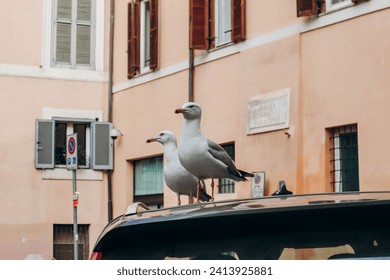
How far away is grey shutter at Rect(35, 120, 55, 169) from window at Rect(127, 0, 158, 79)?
2.09m

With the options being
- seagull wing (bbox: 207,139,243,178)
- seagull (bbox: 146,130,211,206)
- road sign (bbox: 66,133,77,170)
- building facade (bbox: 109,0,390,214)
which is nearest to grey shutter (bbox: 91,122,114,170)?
building facade (bbox: 109,0,390,214)

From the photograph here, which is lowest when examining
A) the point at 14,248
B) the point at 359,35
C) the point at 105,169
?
the point at 14,248

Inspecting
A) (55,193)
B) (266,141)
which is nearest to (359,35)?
(266,141)

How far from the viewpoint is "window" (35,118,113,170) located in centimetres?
→ 2316

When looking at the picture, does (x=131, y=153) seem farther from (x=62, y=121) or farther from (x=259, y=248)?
(x=259, y=248)

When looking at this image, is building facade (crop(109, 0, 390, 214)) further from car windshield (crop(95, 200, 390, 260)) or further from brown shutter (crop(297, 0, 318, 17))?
car windshield (crop(95, 200, 390, 260))

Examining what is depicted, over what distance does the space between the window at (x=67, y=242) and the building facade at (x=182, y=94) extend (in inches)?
1.8

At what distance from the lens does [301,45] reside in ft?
56.8

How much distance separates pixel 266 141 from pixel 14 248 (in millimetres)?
7222

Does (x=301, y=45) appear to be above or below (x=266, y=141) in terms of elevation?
above

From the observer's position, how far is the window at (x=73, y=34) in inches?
936

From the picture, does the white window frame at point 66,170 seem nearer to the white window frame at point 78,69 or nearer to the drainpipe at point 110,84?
the drainpipe at point 110,84

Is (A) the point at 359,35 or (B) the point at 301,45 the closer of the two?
(A) the point at 359,35

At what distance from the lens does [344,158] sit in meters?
16.4
